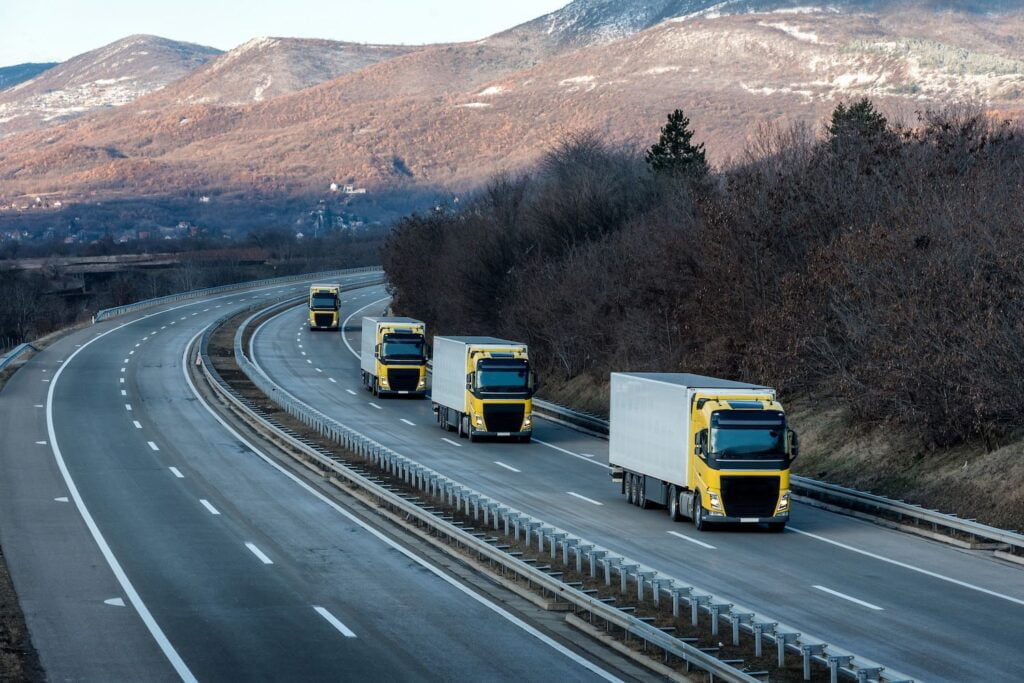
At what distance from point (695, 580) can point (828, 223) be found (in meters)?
23.7

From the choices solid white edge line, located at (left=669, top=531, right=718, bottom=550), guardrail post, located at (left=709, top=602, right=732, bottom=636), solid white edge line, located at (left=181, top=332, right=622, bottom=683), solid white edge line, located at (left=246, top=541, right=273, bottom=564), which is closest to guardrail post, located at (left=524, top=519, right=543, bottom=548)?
solid white edge line, located at (left=181, top=332, right=622, bottom=683)

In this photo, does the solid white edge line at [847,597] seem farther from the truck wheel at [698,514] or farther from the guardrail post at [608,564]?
the truck wheel at [698,514]

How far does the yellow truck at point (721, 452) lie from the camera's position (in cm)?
2614

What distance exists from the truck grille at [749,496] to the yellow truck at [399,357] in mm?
28733

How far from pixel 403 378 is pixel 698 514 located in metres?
28.7

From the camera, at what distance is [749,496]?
2633 cm


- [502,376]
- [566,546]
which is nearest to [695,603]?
[566,546]

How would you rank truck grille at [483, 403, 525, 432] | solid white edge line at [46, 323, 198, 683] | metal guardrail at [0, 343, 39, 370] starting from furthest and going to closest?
1. metal guardrail at [0, 343, 39, 370]
2. truck grille at [483, 403, 525, 432]
3. solid white edge line at [46, 323, 198, 683]

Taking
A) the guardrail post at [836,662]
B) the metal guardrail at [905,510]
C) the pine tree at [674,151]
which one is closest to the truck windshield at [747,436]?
the metal guardrail at [905,510]

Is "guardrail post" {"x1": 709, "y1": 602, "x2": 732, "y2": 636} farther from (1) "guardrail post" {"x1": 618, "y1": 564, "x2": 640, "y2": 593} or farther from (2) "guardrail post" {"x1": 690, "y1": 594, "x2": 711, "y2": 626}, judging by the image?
(1) "guardrail post" {"x1": 618, "y1": 564, "x2": 640, "y2": 593}

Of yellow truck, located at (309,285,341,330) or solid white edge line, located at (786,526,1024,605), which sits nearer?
solid white edge line, located at (786,526,1024,605)

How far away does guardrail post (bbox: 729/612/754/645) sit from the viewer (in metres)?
16.6

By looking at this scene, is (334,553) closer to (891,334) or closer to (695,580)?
(695,580)

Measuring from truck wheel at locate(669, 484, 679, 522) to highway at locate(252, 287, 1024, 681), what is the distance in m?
0.33
